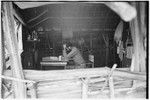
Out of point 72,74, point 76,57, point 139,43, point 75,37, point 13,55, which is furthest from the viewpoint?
point 75,37

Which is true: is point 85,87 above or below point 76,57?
below

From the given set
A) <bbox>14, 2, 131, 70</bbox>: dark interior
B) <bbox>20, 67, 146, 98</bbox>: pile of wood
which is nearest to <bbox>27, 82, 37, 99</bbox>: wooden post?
<bbox>20, 67, 146, 98</bbox>: pile of wood

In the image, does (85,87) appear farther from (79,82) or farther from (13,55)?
(13,55)

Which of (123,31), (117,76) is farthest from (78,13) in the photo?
(117,76)

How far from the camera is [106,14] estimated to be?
9.16 meters

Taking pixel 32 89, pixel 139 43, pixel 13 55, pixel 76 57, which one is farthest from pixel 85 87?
pixel 76 57

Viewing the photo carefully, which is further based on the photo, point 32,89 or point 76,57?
point 76,57

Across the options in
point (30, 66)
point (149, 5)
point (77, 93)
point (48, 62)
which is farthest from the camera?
point (30, 66)

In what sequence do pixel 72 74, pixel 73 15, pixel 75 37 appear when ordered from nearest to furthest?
pixel 72 74 → pixel 73 15 → pixel 75 37

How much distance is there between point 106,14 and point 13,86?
20.6 ft

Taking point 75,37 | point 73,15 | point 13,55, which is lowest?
point 13,55

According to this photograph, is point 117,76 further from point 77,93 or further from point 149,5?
point 149,5

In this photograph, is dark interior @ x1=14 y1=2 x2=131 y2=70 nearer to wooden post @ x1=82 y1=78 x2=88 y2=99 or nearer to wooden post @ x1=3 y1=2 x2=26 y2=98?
wooden post @ x1=3 y1=2 x2=26 y2=98

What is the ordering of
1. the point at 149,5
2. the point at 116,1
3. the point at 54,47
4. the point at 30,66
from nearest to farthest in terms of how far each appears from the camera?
1. the point at 116,1
2. the point at 149,5
3. the point at 30,66
4. the point at 54,47
